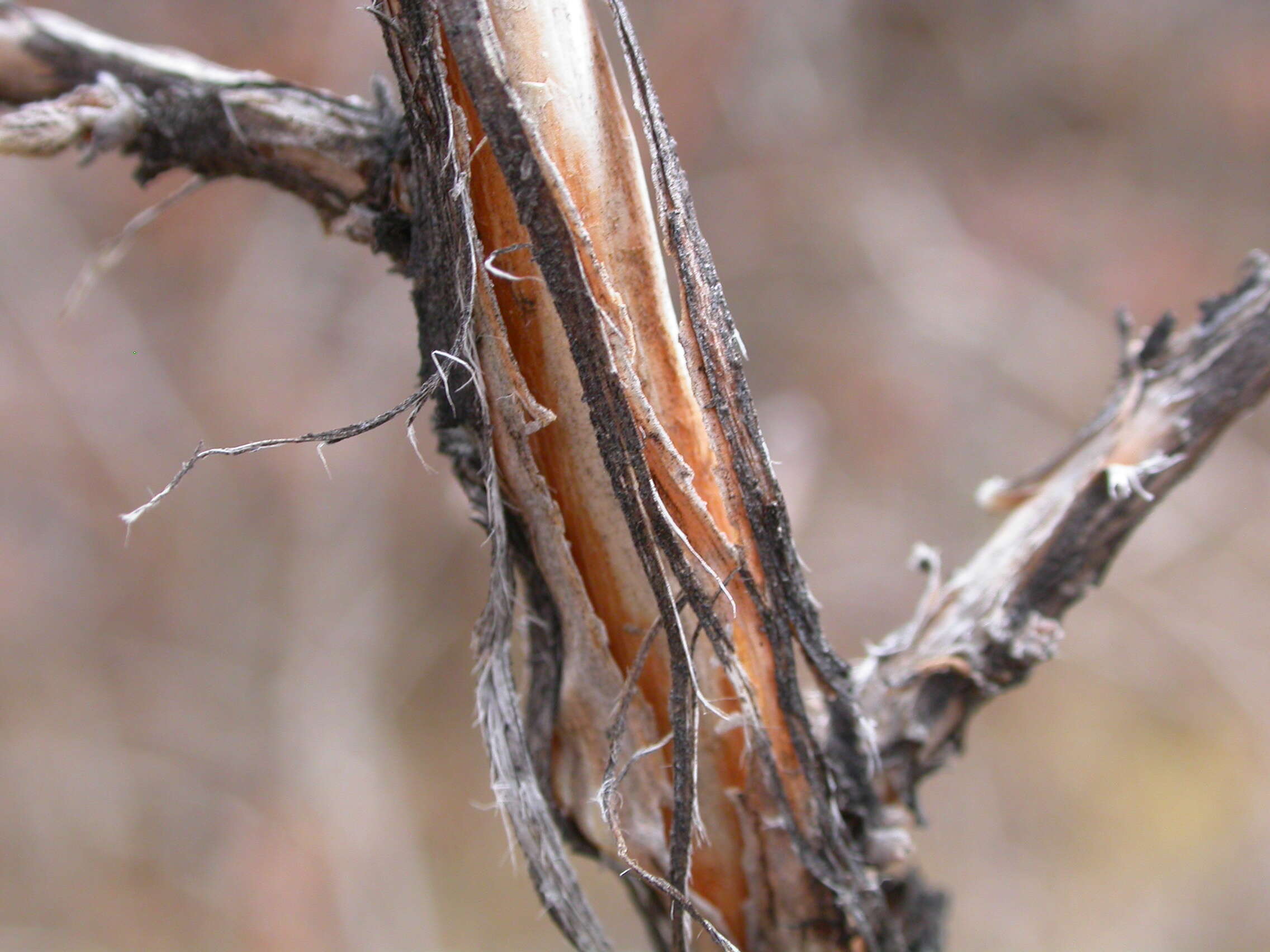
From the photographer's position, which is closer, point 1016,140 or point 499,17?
point 499,17

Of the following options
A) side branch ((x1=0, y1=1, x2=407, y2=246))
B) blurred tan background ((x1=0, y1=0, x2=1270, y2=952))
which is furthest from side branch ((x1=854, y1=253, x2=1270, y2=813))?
blurred tan background ((x1=0, y1=0, x2=1270, y2=952))

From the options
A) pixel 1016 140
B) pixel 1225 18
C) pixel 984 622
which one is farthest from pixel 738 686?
pixel 1225 18

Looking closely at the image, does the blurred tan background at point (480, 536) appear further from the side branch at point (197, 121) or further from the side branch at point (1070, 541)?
the side branch at point (197, 121)

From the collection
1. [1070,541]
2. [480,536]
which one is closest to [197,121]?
[1070,541]

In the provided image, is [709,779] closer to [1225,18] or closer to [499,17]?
[499,17]

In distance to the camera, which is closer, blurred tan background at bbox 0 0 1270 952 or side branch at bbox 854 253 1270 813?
side branch at bbox 854 253 1270 813

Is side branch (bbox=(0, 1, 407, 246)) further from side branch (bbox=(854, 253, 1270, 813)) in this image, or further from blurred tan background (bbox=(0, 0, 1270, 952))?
blurred tan background (bbox=(0, 0, 1270, 952))

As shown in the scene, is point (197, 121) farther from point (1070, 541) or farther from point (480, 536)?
point (480, 536)
